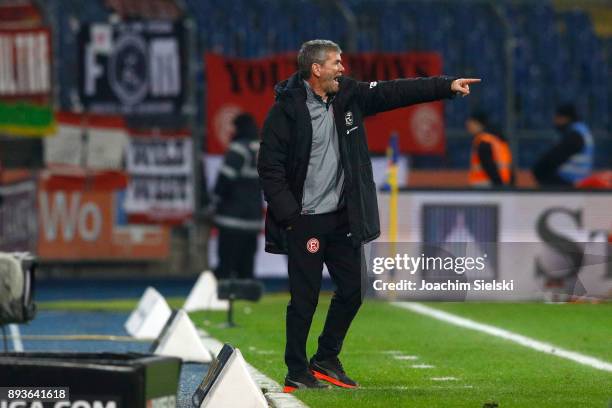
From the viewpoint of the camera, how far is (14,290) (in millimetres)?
8945

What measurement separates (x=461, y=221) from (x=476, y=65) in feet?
17.0

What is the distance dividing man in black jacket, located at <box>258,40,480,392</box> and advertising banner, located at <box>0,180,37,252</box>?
11675 mm

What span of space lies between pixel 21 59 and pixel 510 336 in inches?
380

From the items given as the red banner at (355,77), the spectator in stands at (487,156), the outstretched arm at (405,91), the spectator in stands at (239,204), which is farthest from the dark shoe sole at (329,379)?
the red banner at (355,77)

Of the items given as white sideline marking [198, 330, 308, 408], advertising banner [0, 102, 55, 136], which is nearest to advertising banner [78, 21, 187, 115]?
advertising banner [0, 102, 55, 136]

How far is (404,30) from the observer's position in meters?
22.4

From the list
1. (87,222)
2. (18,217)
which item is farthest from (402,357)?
(87,222)

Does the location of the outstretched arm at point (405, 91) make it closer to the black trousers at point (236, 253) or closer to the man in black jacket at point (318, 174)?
the man in black jacket at point (318, 174)

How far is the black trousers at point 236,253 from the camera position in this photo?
58.6 ft

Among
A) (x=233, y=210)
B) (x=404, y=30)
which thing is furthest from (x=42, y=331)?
(x=404, y=30)

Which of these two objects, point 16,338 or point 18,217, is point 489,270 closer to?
point 16,338

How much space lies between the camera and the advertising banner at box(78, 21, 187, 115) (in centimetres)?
2098

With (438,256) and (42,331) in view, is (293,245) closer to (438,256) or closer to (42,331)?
(438,256)

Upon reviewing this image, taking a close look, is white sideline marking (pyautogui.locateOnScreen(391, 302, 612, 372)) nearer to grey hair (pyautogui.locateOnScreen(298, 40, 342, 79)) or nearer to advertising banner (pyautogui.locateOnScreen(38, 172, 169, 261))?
grey hair (pyautogui.locateOnScreen(298, 40, 342, 79))
